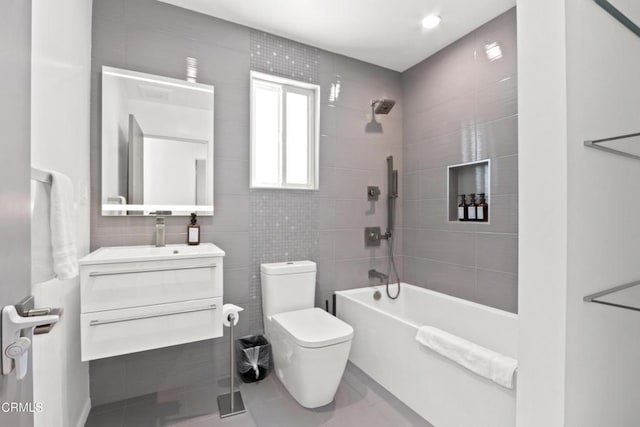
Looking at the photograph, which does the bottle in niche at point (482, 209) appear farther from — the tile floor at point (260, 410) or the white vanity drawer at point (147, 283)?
the white vanity drawer at point (147, 283)

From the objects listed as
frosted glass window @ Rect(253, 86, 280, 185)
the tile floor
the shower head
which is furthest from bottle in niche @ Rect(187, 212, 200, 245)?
the shower head

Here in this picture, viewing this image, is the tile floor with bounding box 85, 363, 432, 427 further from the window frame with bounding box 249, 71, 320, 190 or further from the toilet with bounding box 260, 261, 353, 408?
the window frame with bounding box 249, 71, 320, 190

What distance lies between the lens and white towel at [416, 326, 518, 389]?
1.36 m

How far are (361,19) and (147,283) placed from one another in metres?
2.24

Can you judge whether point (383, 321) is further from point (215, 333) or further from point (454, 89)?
point (454, 89)

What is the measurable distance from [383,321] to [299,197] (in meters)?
1.14

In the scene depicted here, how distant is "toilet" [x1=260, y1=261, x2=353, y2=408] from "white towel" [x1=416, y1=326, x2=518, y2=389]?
1.50 ft

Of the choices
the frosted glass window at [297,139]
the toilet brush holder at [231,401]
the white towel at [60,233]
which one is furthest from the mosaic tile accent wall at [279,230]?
the white towel at [60,233]

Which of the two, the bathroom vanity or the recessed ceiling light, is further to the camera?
the recessed ceiling light

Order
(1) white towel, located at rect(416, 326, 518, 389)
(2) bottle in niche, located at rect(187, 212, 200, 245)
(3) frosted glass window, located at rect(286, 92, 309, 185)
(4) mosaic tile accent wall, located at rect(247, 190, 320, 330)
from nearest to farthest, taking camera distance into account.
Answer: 1. (1) white towel, located at rect(416, 326, 518, 389)
2. (2) bottle in niche, located at rect(187, 212, 200, 245)
3. (4) mosaic tile accent wall, located at rect(247, 190, 320, 330)
4. (3) frosted glass window, located at rect(286, 92, 309, 185)

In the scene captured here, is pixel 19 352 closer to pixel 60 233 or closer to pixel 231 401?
pixel 60 233

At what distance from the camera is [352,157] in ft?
9.05

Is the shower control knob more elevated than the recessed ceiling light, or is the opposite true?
the recessed ceiling light

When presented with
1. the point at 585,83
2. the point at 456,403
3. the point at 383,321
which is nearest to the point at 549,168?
the point at 585,83
